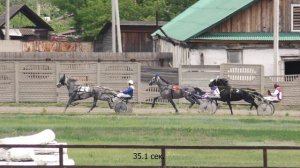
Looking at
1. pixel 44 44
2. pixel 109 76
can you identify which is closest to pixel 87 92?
pixel 109 76

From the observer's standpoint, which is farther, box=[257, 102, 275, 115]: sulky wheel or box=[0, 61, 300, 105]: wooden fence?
box=[0, 61, 300, 105]: wooden fence

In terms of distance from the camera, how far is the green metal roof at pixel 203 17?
45500mm

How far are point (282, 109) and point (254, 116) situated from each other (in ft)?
15.5

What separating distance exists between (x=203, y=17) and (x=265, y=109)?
14.5 m

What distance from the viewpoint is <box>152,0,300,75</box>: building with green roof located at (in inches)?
1791

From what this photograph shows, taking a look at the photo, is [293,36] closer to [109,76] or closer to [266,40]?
[266,40]

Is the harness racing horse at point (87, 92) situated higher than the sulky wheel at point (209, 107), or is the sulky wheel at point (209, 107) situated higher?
the harness racing horse at point (87, 92)

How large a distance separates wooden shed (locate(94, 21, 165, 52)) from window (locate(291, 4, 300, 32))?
77.5ft

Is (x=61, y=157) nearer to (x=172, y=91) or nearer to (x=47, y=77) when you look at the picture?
(x=172, y=91)

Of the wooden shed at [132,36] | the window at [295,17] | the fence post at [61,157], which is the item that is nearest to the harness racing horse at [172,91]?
the window at [295,17]

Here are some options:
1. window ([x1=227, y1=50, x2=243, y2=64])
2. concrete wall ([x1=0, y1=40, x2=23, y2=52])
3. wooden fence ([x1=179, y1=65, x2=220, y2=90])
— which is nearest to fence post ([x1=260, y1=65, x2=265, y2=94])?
wooden fence ([x1=179, y1=65, x2=220, y2=90])

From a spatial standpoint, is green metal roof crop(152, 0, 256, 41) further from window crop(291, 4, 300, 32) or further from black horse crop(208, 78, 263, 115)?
black horse crop(208, 78, 263, 115)

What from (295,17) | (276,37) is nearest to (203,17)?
(295,17)

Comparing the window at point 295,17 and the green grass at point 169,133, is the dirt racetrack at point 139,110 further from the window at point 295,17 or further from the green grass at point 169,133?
the window at point 295,17
